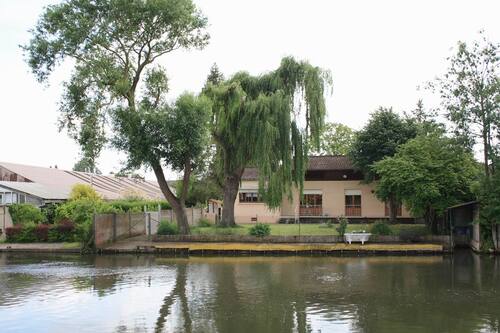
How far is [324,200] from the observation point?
4481 cm

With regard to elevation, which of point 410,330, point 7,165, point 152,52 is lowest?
point 410,330

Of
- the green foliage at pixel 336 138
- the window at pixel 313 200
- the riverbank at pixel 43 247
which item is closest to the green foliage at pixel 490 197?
the window at pixel 313 200

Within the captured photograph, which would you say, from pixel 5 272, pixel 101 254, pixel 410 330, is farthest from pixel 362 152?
pixel 410 330

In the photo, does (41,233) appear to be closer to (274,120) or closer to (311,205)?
(274,120)

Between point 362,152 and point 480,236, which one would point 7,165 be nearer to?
point 362,152

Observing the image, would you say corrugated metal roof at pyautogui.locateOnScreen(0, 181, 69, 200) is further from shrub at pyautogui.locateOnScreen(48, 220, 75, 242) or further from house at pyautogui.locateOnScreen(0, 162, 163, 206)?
shrub at pyautogui.locateOnScreen(48, 220, 75, 242)

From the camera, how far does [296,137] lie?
32.5 metres

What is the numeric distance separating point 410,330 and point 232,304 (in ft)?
16.8

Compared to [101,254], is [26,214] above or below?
above

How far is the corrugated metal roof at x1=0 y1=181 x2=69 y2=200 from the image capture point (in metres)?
38.8

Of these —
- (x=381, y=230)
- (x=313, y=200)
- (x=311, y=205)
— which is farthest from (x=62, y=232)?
(x=313, y=200)

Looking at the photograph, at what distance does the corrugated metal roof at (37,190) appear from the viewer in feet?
127

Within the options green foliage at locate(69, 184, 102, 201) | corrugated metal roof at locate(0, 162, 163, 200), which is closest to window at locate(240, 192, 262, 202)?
corrugated metal roof at locate(0, 162, 163, 200)

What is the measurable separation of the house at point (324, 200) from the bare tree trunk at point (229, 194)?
8340mm
